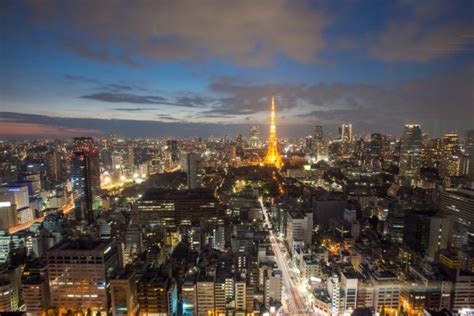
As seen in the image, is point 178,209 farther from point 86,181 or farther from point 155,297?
point 155,297

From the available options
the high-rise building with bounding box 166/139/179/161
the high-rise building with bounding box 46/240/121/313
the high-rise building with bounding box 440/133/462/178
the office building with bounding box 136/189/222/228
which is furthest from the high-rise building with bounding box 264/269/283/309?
the high-rise building with bounding box 166/139/179/161

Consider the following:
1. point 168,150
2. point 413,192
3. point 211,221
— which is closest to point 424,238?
point 413,192

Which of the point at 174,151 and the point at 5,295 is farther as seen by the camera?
the point at 174,151

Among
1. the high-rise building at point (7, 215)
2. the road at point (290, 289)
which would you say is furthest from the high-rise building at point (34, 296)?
the high-rise building at point (7, 215)

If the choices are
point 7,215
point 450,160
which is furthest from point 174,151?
point 450,160

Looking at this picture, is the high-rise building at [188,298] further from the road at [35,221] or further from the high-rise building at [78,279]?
Result: the road at [35,221]

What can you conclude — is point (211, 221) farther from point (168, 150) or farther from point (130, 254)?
point (168, 150)
